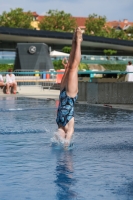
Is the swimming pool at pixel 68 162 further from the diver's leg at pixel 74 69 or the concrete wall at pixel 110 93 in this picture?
the concrete wall at pixel 110 93

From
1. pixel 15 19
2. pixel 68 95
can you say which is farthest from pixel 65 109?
pixel 15 19

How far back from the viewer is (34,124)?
10.4 metres

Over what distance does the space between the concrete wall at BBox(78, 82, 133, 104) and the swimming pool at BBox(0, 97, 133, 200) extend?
4.46m

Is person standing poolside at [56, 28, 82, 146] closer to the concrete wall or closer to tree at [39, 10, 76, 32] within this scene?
the concrete wall

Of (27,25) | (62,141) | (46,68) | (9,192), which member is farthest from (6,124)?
(27,25)

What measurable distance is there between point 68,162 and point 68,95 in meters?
1.37

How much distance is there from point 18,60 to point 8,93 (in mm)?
15057

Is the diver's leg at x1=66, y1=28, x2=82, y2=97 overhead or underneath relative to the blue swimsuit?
overhead

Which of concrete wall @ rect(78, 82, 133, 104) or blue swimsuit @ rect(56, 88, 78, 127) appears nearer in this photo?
blue swimsuit @ rect(56, 88, 78, 127)

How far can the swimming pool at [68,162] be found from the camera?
4891mm

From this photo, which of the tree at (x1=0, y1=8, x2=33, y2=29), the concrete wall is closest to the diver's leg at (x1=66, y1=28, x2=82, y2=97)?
the concrete wall

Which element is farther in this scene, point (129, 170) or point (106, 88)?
point (106, 88)

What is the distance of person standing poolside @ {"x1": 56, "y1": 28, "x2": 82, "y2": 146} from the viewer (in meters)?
7.38

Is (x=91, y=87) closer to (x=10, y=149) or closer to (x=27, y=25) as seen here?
(x=10, y=149)
